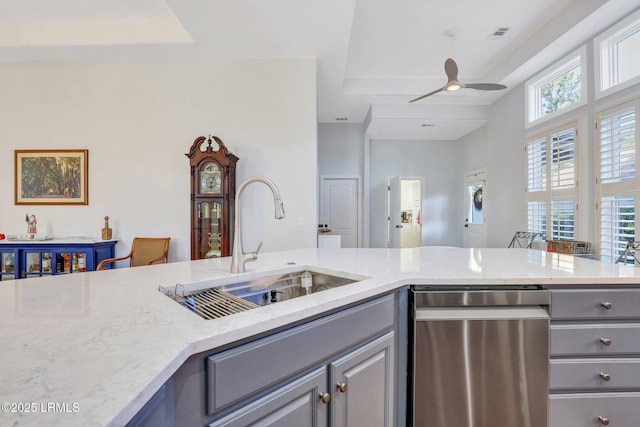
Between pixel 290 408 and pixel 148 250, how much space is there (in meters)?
3.45

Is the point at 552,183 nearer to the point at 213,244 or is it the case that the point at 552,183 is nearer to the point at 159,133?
the point at 213,244

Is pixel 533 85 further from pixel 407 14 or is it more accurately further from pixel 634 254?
pixel 634 254

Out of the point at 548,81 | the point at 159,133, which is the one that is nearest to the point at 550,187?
the point at 548,81

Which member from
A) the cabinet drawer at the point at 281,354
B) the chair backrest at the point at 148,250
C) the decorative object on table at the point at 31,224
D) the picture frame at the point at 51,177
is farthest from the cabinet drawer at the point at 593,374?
the decorative object on table at the point at 31,224

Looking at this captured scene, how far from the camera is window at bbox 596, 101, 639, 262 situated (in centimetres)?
285

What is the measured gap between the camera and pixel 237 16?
2916mm

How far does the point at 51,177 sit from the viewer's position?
3818mm

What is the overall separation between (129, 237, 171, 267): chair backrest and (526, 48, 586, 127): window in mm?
5313

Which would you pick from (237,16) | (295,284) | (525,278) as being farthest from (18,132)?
(525,278)

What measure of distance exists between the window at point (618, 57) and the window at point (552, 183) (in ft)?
1.72

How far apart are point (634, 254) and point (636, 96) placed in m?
1.51

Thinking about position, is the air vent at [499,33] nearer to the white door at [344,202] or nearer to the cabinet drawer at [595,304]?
the white door at [344,202]

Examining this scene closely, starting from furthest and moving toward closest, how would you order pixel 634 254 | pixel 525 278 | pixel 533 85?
pixel 533 85, pixel 634 254, pixel 525 278

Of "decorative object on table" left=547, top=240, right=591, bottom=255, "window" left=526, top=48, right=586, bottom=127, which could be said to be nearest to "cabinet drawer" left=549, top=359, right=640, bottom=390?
"decorative object on table" left=547, top=240, right=591, bottom=255
